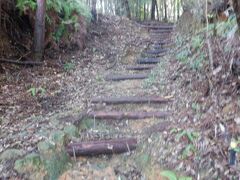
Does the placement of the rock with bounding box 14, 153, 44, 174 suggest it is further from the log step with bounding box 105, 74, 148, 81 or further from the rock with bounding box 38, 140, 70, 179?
the log step with bounding box 105, 74, 148, 81

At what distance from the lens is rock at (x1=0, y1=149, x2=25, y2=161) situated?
146 inches

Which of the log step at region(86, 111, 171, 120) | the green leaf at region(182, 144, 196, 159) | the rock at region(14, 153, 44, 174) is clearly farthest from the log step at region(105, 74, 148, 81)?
the rock at region(14, 153, 44, 174)

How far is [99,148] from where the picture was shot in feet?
12.9

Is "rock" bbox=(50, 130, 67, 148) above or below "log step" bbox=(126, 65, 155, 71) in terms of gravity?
below

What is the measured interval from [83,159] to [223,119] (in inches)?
73.9

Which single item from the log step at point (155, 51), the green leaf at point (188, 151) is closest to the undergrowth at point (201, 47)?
the green leaf at point (188, 151)

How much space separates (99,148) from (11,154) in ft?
3.67

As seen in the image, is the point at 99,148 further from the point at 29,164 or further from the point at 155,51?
the point at 155,51

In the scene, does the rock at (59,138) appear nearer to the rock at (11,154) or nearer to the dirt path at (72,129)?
the dirt path at (72,129)

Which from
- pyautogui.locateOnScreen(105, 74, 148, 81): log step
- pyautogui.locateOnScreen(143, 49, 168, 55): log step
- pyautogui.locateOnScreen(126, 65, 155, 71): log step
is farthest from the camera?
pyautogui.locateOnScreen(143, 49, 168, 55): log step

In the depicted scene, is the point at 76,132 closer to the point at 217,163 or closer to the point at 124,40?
the point at 217,163

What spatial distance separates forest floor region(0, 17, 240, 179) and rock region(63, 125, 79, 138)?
0.01m

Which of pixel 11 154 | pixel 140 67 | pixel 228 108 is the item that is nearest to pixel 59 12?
pixel 140 67

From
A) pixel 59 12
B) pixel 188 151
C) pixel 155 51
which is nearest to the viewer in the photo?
pixel 188 151
